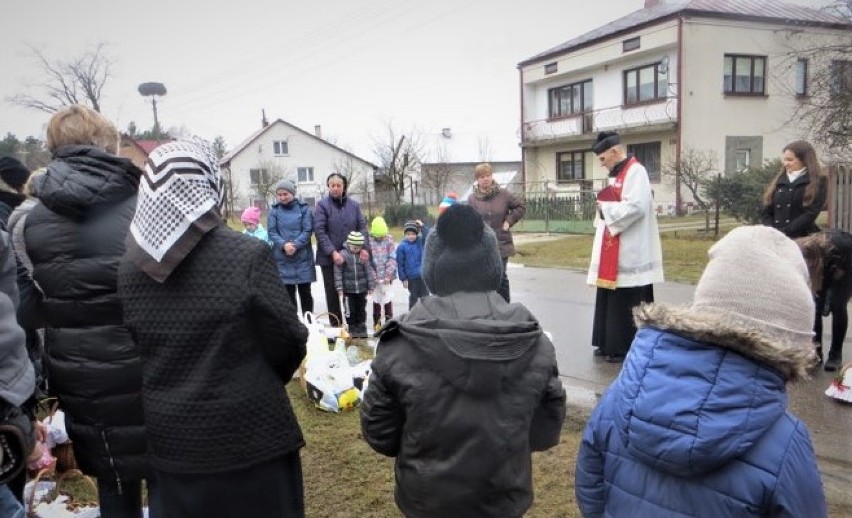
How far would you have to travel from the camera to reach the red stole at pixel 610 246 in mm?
5465

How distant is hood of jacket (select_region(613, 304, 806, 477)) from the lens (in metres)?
1.46

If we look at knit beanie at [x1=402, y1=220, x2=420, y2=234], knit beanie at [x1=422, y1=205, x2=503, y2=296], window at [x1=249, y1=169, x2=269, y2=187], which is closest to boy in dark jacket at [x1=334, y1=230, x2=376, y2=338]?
knit beanie at [x1=402, y1=220, x2=420, y2=234]

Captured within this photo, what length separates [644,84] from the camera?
2705 centimetres

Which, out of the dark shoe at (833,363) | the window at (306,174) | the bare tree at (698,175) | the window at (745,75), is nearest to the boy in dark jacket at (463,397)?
the dark shoe at (833,363)

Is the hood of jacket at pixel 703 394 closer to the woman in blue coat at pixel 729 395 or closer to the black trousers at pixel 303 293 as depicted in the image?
the woman in blue coat at pixel 729 395

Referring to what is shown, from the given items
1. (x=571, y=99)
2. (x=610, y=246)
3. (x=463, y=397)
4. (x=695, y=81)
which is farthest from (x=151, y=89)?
(x=463, y=397)

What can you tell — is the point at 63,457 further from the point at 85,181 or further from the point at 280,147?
the point at 280,147

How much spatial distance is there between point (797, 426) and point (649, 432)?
369 mm

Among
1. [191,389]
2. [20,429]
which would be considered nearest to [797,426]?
[191,389]

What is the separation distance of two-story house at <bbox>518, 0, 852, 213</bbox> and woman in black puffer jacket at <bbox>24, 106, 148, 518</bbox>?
75.4 feet

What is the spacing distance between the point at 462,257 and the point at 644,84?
90.4 ft

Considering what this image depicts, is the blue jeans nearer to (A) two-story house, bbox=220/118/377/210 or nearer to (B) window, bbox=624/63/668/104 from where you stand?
(B) window, bbox=624/63/668/104

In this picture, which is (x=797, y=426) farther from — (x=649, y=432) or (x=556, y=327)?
(x=556, y=327)

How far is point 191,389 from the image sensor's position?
2.14 metres
